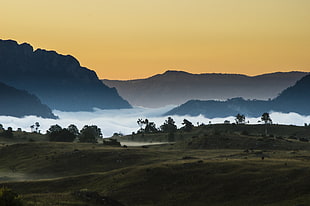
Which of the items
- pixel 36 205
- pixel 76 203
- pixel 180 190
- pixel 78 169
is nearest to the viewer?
pixel 36 205

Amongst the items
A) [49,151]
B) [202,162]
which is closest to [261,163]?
[202,162]

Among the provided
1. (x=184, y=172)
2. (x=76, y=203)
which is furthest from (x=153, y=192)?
(x=76, y=203)

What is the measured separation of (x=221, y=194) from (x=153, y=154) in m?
52.3

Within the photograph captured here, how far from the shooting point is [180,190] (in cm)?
6112

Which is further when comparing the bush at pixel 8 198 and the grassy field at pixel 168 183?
the grassy field at pixel 168 183

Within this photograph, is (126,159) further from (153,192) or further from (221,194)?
(221,194)

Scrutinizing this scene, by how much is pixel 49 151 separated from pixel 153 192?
65918 millimetres

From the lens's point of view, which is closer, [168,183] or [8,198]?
[8,198]

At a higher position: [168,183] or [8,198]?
[8,198]

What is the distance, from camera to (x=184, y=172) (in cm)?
6881

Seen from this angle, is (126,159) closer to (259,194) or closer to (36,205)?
(259,194)

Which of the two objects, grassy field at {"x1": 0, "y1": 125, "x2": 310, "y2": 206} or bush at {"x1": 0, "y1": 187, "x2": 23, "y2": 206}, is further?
grassy field at {"x1": 0, "y1": 125, "x2": 310, "y2": 206}

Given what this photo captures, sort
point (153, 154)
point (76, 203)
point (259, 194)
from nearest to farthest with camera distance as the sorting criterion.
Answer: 1. point (76, 203)
2. point (259, 194)
3. point (153, 154)

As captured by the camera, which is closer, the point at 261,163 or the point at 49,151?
the point at 261,163
